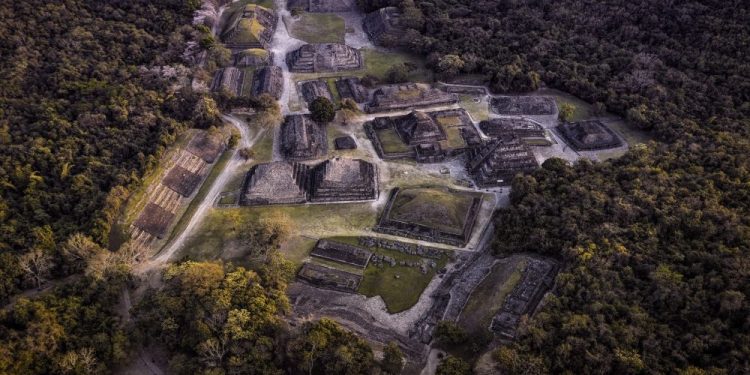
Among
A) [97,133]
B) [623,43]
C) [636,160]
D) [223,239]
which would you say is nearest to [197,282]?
[223,239]

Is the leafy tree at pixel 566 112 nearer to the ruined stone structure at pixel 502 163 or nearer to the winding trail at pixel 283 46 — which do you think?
the ruined stone structure at pixel 502 163

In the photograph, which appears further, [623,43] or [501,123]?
[623,43]

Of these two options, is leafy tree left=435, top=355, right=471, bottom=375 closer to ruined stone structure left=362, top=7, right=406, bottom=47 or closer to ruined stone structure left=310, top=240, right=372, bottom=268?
ruined stone structure left=310, top=240, right=372, bottom=268

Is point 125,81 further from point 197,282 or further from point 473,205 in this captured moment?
point 473,205

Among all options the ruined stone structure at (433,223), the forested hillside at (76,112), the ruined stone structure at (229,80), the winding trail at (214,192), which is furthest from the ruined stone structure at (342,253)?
the ruined stone structure at (229,80)

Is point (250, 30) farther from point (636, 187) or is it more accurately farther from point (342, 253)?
point (636, 187)

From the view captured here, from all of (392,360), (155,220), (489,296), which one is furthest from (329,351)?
(155,220)

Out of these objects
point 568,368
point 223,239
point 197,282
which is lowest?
point 223,239
